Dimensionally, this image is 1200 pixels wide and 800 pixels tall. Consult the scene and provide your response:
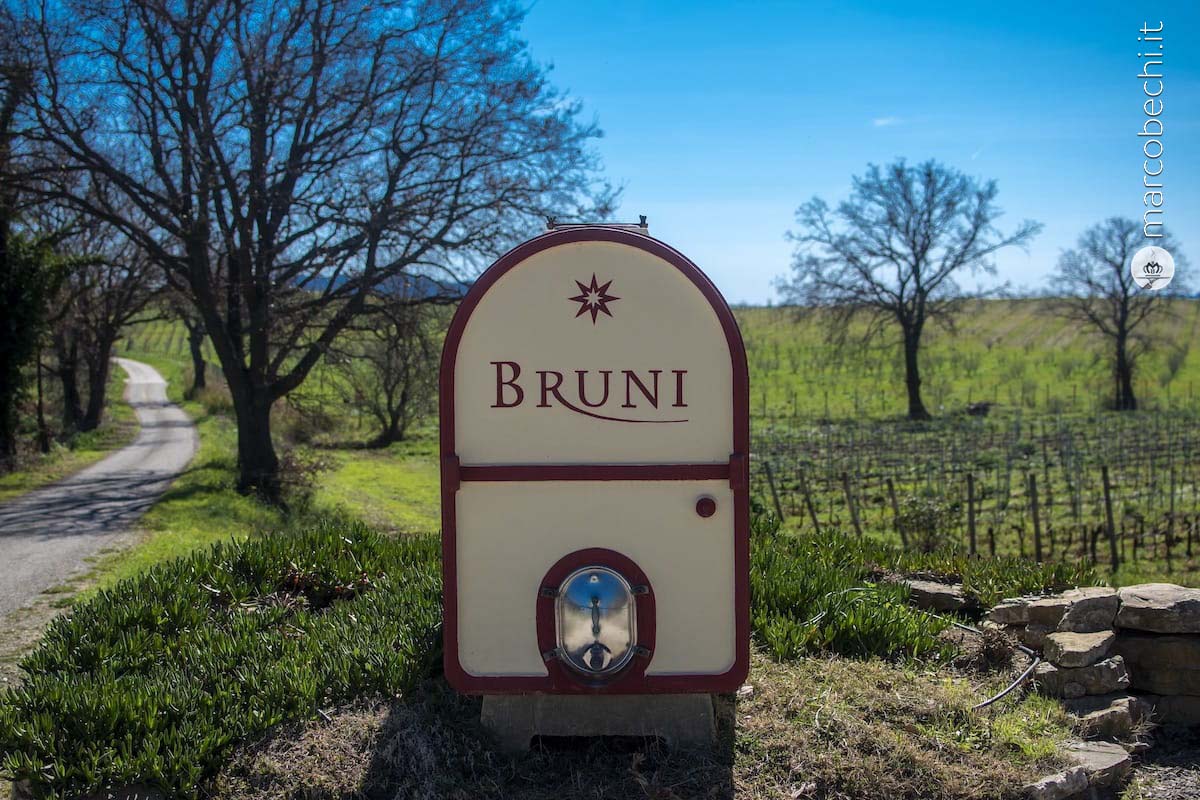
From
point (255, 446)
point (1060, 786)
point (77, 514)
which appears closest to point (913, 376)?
point (255, 446)

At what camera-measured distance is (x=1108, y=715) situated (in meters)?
4.74

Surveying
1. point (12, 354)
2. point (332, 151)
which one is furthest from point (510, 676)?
point (12, 354)

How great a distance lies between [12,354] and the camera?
19406 millimetres

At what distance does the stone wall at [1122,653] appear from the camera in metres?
4.98

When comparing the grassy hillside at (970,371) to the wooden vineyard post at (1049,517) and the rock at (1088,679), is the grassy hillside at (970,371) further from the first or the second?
the rock at (1088,679)

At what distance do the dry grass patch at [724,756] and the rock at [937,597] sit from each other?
5.33 feet

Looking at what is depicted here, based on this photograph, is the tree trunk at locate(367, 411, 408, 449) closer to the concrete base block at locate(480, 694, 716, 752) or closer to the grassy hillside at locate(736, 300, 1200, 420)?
the grassy hillside at locate(736, 300, 1200, 420)

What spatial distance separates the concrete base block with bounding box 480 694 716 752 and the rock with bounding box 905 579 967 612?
2.64 meters

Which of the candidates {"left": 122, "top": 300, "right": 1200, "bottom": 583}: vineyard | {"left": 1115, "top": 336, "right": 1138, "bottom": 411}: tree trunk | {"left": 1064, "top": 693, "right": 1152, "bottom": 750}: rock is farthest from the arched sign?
{"left": 1115, "top": 336, "right": 1138, "bottom": 411}: tree trunk

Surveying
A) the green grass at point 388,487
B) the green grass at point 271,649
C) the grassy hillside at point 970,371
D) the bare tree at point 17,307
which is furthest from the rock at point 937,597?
the grassy hillside at point 970,371

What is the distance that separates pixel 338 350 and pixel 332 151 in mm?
3837

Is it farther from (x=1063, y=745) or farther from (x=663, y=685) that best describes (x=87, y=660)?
(x=1063, y=745)

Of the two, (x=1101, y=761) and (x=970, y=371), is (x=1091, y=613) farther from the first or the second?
(x=970, y=371)

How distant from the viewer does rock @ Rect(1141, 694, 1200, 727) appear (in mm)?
5149
